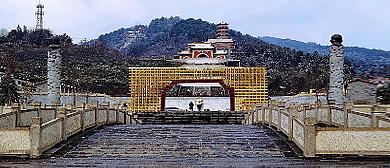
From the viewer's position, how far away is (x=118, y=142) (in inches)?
306

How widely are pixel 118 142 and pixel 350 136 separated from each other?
4.74 m

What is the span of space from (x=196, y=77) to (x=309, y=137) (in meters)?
14.5

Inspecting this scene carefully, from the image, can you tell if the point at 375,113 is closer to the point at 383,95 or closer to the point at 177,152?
the point at 177,152

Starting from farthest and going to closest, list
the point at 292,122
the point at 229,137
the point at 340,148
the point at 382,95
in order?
the point at 382,95
the point at 229,137
the point at 292,122
the point at 340,148

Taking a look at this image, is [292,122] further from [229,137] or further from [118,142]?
[118,142]

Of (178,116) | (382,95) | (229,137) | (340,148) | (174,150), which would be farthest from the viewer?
(178,116)

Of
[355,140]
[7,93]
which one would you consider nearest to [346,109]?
[355,140]

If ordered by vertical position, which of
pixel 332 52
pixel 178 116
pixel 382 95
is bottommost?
pixel 178 116

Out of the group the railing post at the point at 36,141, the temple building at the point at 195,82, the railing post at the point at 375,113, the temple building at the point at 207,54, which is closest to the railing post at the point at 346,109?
the railing post at the point at 375,113

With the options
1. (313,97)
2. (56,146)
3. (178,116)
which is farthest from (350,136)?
(313,97)

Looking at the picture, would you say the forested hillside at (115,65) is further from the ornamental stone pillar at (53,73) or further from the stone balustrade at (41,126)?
the stone balustrade at (41,126)

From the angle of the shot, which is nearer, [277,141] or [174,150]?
[174,150]

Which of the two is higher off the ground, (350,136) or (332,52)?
(332,52)

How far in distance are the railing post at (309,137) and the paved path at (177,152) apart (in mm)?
183
